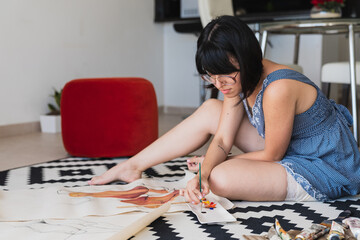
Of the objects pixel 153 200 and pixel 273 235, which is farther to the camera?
pixel 153 200

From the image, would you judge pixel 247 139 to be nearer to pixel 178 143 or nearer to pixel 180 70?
pixel 178 143

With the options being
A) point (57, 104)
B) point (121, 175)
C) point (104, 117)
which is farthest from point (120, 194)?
point (57, 104)

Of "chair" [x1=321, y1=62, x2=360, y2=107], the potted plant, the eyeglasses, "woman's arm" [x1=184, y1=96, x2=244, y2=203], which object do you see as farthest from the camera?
the potted plant

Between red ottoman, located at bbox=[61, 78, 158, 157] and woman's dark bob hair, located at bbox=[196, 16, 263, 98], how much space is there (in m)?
1.05

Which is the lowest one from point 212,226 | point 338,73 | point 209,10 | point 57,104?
point 57,104

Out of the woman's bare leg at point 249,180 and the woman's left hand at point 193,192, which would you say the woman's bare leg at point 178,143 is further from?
the woman's left hand at point 193,192

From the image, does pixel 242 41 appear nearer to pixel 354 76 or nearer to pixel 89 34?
pixel 354 76

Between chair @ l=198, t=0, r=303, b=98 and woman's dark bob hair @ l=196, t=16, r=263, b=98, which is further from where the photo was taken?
chair @ l=198, t=0, r=303, b=98

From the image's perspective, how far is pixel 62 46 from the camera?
3727 mm

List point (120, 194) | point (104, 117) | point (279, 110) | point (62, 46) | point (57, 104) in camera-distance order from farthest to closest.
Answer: point (62, 46)
point (57, 104)
point (104, 117)
point (120, 194)
point (279, 110)

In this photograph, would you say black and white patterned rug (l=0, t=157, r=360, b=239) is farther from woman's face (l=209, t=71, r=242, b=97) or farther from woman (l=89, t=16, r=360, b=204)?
woman's face (l=209, t=71, r=242, b=97)

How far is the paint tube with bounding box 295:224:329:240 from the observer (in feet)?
3.61

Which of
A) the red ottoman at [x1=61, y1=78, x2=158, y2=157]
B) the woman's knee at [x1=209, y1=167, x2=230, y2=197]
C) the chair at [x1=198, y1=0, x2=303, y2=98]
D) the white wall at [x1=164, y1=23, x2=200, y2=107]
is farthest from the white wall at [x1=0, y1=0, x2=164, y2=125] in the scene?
the woman's knee at [x1=209, y1=167, x2=230, y2=197]

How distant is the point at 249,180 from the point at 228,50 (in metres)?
0.41
